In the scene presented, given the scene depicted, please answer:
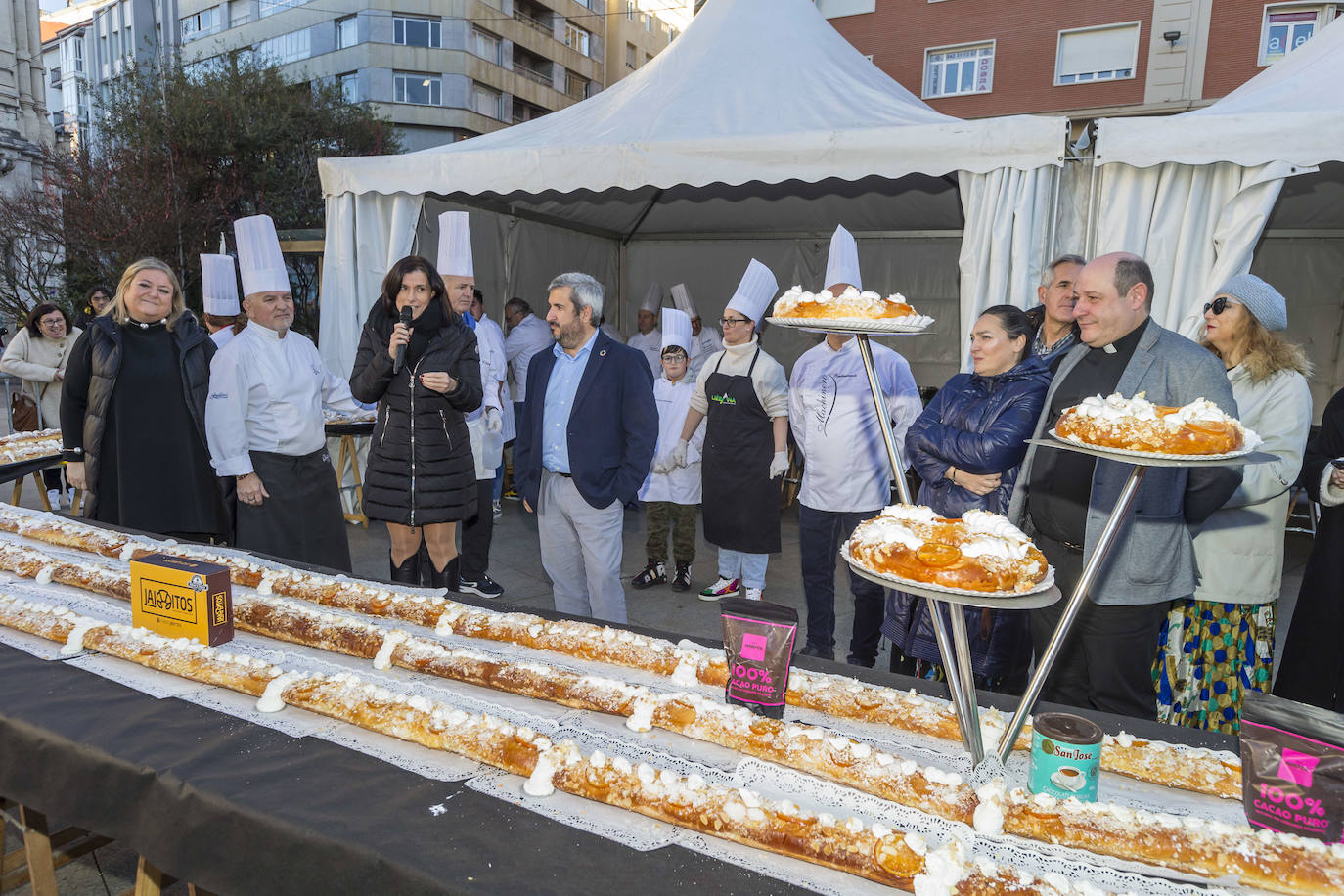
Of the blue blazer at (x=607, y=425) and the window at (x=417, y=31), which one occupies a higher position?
the window at (x=417, y=31)

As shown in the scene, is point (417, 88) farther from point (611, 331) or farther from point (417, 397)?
→ point (417, 397)

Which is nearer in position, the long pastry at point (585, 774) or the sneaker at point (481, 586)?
the long pastry at point (585, 774)

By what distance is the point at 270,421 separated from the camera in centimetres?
302

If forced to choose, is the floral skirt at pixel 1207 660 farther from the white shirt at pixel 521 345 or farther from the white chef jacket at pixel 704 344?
the white chef jacket at pixel 704 344

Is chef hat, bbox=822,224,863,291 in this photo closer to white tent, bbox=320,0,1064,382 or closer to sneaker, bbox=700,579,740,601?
white tent, bbox=320,0,1064,382

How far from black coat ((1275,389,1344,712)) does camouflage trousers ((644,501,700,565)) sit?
9.82 ft

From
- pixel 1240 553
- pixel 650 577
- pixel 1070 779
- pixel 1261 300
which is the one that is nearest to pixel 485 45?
pixel 650 577

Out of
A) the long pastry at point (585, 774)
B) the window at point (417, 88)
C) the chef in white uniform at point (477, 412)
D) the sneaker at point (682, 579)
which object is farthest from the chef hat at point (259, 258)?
the window at point (417, 88)

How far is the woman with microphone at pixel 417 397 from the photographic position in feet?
10.7

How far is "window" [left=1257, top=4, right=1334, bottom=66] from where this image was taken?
1406 centimetres

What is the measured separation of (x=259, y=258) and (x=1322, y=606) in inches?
154

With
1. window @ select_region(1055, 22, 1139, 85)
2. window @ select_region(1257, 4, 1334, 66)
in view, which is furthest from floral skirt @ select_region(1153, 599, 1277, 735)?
window @ select_region(1055, 22, 1139, 85)

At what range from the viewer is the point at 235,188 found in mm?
13070

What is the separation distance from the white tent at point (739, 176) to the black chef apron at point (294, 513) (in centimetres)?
266
